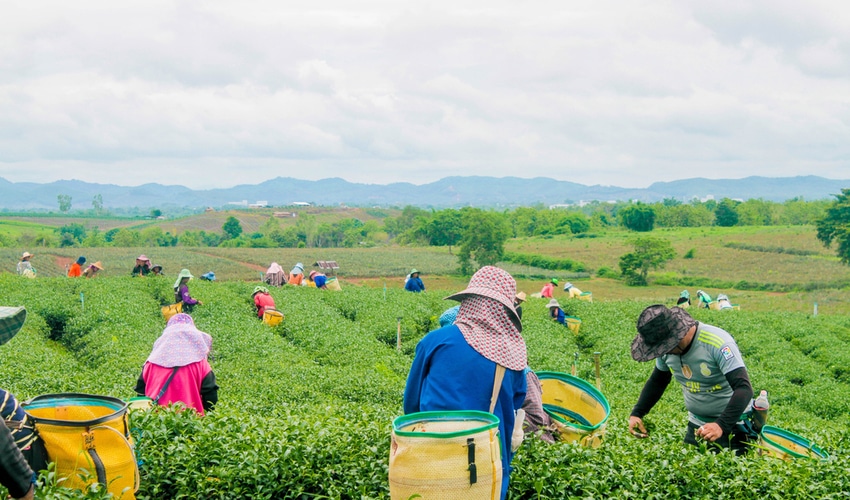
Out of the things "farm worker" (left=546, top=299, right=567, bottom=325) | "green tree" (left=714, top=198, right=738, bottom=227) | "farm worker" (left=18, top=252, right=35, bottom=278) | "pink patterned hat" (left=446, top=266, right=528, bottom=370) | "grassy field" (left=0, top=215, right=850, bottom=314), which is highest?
"green tree" (left=714, top=198, right=738, bottom=227)

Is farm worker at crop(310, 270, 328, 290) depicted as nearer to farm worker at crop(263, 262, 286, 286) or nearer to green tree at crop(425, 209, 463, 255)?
farm worker at crop(263, 262, 286, 286)

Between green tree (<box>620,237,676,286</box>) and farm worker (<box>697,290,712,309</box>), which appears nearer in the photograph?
farm worker (<box>697,290,712,309</box>)

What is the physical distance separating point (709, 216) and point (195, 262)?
309 ft

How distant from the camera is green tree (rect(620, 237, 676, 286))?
2280 inches

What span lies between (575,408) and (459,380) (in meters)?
2.29

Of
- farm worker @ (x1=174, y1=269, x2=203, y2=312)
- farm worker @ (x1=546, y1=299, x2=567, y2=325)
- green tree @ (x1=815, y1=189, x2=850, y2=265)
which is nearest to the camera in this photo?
farm worker @ (x1=174, y1=269, x2=203, y2=312)

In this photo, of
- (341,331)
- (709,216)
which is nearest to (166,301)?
(341,331)

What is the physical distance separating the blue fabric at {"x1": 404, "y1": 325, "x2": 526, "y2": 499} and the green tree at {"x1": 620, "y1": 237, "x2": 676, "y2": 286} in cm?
5667

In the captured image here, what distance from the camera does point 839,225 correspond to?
6184cm

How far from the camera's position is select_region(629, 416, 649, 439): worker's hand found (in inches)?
232

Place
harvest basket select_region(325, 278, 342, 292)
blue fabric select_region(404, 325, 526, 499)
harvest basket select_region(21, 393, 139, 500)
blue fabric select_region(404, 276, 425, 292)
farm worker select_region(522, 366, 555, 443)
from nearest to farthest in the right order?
harvest basket select_region(21, 393, 139, 500)
blue fabric select_region(404, 325, 526, 499)
farm worker select_region(522, 366, 555, 443)
harvest basket select_region(325, 278, 342, 292)
blue fabric select_region(404, 276, 425, 292)

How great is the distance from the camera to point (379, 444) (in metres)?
4.52

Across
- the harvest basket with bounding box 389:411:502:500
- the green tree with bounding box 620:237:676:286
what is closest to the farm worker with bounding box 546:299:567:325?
the harvest basket with bounding box 389:411:502:500

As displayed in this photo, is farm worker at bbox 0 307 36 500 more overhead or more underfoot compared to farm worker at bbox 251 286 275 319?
more overhead
